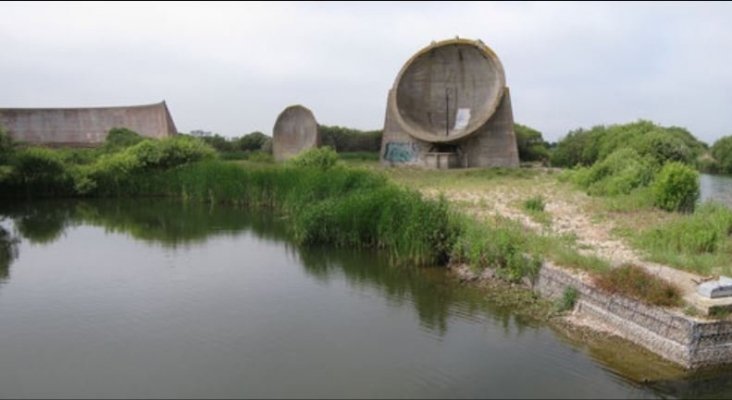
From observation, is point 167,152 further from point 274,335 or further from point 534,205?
point 274,335

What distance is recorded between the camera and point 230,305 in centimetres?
942

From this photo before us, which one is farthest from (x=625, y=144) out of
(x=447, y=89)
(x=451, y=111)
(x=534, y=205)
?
(x=534, y=205)

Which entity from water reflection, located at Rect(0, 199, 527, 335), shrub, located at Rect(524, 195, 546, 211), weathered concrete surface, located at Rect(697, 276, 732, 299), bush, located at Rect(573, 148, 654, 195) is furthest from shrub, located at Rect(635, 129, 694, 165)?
weathered concrete surface, located at Rect(697, 276, 732, 299)

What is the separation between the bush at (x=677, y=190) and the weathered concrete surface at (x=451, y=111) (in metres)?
13.2

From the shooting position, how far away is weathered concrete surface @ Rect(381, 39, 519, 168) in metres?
27.2

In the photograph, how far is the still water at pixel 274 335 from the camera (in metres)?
6.59

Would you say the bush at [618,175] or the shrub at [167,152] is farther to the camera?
the shrub at [167,152]

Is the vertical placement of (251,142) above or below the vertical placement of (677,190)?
above

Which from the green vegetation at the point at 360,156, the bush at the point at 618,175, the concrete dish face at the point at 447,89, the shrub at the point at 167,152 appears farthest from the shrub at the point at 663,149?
the shrub at the point at 167,152

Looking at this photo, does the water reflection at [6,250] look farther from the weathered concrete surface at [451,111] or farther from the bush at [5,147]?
the weathered concrete surface at [451,111]

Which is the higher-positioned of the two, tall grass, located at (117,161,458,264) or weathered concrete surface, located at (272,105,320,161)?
weathered concrete surface, located at (272,105,320,161)

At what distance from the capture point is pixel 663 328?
7.06 metres

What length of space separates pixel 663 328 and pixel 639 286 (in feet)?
2.03

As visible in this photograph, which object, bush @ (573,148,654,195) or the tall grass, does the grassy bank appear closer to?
the tall grass
